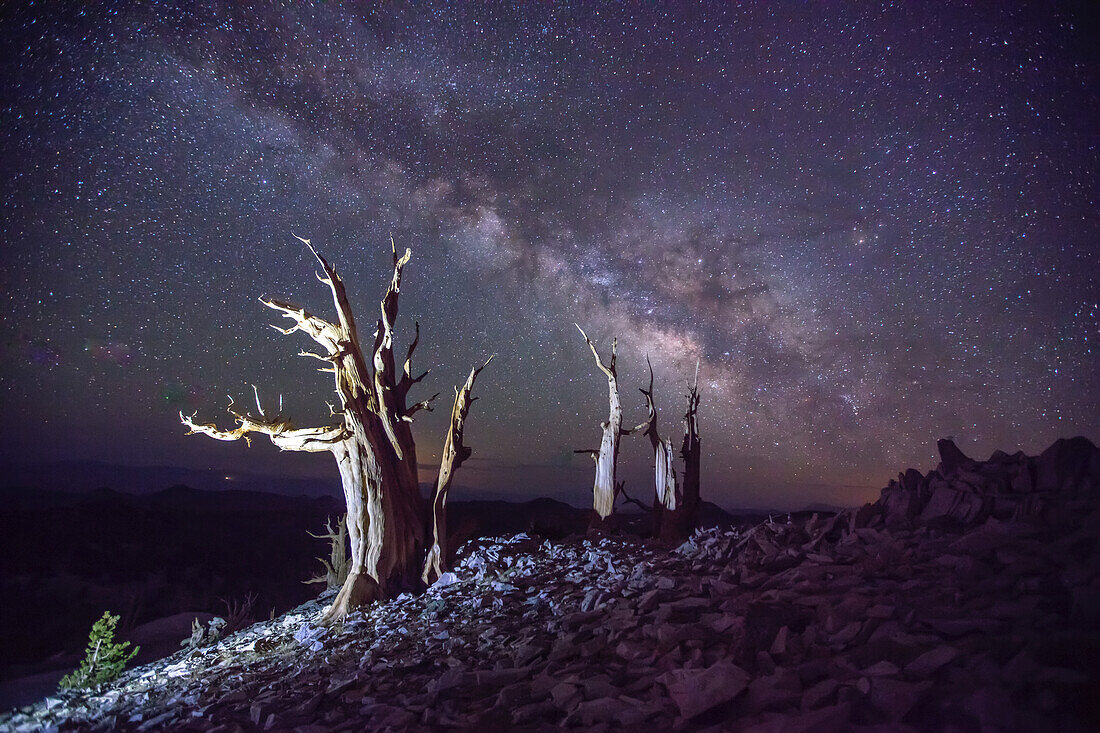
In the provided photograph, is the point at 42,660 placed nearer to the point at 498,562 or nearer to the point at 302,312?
the point at 302,312

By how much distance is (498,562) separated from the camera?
29.3ft

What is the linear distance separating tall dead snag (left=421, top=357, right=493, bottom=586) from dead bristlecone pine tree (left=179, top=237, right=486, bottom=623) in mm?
165

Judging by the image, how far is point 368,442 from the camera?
374 inches

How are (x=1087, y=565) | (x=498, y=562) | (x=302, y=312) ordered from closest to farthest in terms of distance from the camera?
(x=1087, y=565) < (x=498, y=562) < (x=302, y=312)

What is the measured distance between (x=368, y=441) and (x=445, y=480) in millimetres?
1654

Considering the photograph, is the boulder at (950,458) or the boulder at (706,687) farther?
the boulder at (950,458)

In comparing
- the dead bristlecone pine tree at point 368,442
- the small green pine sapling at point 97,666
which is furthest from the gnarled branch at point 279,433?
the small green pine sapling at point 97,666

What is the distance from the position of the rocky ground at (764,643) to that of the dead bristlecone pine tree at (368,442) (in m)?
2.01

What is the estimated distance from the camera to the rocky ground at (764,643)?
8.91 feet

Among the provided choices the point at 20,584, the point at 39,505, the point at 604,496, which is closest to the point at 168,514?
the point at 39,505

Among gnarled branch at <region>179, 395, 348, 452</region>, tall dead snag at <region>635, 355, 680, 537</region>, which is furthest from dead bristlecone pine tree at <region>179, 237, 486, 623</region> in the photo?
tall dead snag at <region>635, 355, 680, 537</region>

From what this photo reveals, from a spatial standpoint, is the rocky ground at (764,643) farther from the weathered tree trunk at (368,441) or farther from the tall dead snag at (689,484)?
the tall dead snag at (689,484)

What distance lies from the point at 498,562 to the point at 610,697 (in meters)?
5.93

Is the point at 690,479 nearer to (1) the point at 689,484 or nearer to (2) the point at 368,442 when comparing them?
(1) the point at 689,484
